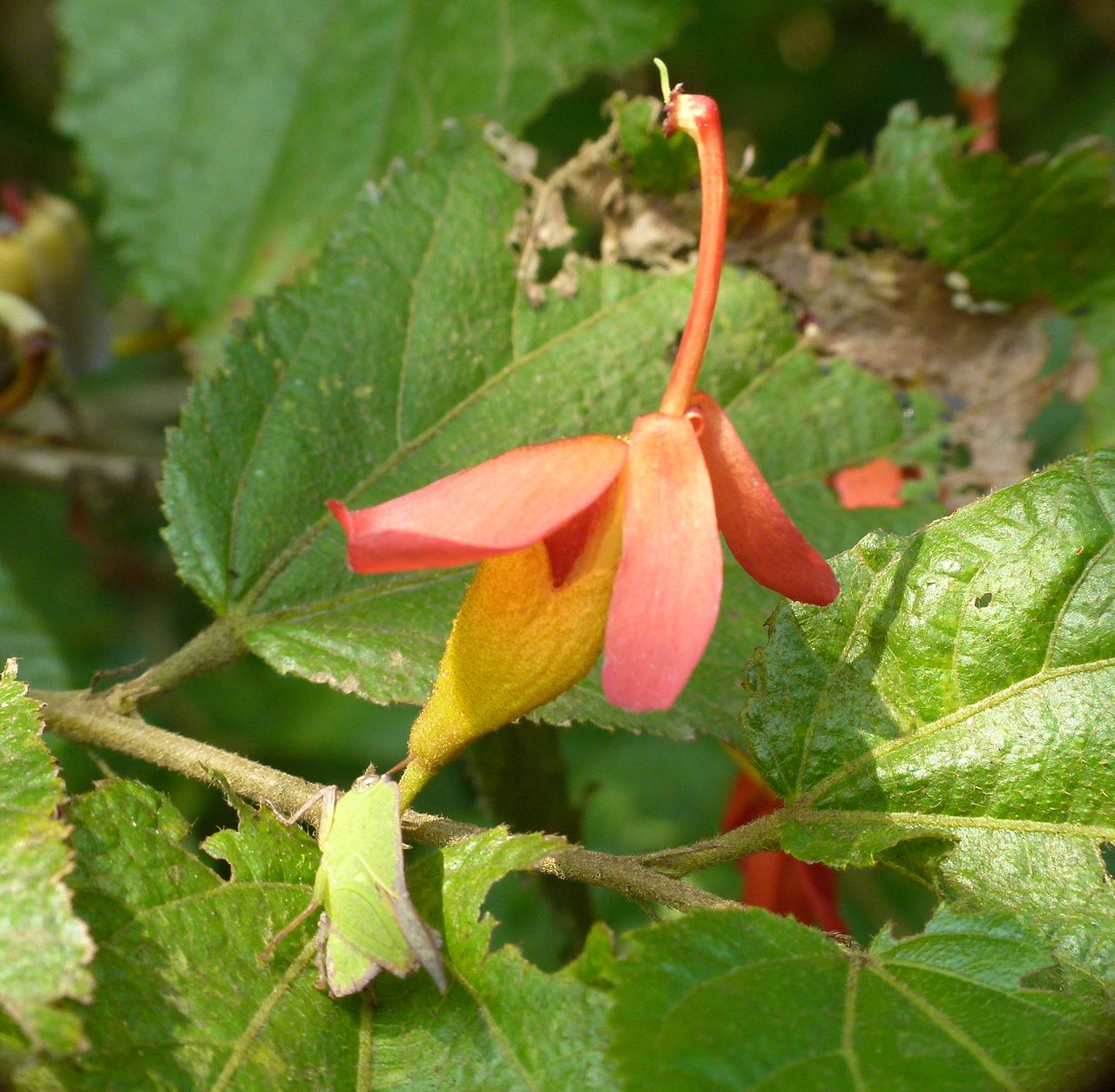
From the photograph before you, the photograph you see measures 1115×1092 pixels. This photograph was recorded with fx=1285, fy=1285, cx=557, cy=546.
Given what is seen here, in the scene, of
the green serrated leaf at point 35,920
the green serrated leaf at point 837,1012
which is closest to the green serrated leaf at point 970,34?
the green serrated leaf at point 837,1012

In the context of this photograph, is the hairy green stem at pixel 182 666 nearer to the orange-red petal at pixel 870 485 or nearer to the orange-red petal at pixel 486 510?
the orange-red petal at pixel 486 510

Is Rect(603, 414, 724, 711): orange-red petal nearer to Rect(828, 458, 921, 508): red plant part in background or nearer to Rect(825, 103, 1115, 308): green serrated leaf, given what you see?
Rect(828, 458, 921, 508): red plant part in background

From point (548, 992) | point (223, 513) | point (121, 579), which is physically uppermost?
point (223, 513)

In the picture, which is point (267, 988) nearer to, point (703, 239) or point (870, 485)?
point (703, 239)

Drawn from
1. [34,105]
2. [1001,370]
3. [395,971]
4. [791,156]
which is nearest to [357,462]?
[395,971]

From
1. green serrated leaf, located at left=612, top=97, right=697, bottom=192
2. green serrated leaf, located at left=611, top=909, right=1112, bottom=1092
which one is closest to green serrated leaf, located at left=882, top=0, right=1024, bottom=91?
green serrated leaf, located at left=612, top=97, right=697, bottom=192

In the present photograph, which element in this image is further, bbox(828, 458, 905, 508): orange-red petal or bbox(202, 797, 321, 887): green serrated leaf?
bbox(828, 458, 905, 508): orange-red petal

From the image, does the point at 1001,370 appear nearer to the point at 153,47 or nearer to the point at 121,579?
the point at 153,47

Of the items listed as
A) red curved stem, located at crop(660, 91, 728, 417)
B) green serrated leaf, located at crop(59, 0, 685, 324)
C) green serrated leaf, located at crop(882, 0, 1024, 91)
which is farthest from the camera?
green serrated leaf, located at crop(59, 0, 685, 324)
